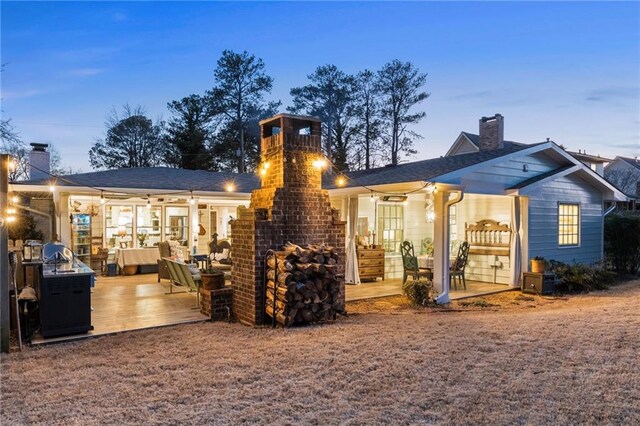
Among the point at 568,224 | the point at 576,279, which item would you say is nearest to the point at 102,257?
the point at 576,279

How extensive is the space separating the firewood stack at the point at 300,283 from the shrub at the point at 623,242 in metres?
10.5

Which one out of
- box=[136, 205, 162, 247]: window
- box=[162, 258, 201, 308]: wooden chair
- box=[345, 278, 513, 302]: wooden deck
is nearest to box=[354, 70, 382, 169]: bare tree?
box=[136, 205, 162, 247]: window

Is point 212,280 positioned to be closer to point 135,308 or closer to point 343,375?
point 135,308

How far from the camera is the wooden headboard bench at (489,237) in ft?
36.0

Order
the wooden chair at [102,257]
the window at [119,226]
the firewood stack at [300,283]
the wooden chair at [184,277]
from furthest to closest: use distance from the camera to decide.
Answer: the window at [119,226] < the wooden chair at [102,257] < the wooden chair at [184,277] < the firewood stack at [300,283]

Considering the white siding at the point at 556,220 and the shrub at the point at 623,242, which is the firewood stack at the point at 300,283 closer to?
the white siding at the point at 556,220

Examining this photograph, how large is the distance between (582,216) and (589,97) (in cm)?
819

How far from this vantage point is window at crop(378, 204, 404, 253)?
40.5ft

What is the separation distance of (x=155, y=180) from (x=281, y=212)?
7.28 meters

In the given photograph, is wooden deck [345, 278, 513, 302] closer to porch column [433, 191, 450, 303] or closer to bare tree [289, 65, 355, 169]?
porch column [433, 191, 450, 303]

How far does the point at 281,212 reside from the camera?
6.53 metres

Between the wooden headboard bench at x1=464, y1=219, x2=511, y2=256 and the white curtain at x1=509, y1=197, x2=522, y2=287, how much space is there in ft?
1.07

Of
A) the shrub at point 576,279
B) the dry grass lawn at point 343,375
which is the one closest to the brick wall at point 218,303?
the dry grass lawn at point 343,375

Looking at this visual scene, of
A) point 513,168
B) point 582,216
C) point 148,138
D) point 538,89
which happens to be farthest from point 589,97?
point 148,138
